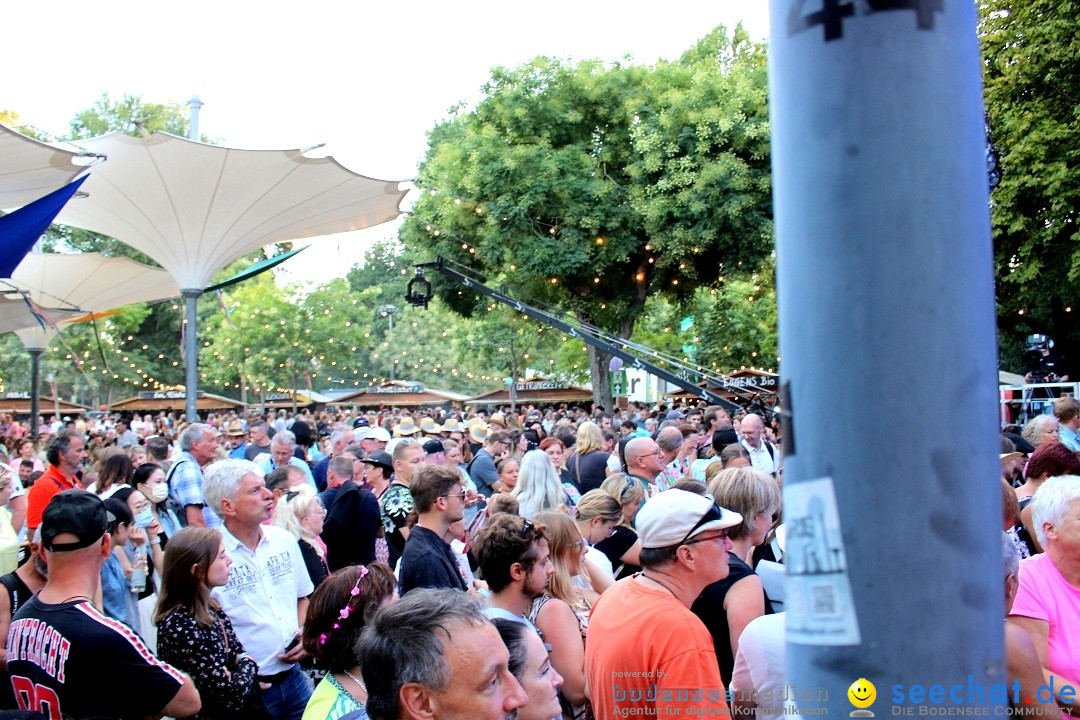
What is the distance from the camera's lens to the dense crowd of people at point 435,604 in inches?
125

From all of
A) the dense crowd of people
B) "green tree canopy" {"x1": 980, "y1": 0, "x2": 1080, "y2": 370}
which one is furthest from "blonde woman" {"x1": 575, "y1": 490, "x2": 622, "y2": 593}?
"green tree canopy" {"x1": 980, "y1": 0, "x2": 1080, "y2": 370}

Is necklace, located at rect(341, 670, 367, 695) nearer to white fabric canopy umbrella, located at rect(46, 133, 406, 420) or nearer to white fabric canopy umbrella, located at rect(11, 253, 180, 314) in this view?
white fabric canopy umbrella, located at rect(46, 133, 406, 420)

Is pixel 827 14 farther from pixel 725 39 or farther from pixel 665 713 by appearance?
pixel 725 39

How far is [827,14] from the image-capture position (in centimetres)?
114

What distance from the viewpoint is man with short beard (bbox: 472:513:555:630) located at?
14.4 ft

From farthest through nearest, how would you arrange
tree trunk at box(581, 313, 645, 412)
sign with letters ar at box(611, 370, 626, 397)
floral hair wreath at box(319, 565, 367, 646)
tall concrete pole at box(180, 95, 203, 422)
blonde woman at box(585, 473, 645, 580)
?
sign with letters ar at box(611, 370, 626, 397), tree trunk at box(581, 313, 645, 412), tall concrete pole at box(180, 95, 203, 422), blonde woman at box(585, 473, 645, 580), floral hair wreath at box(319, 565, 367, 646)

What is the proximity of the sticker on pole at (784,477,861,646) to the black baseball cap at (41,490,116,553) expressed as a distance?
10.5 ft

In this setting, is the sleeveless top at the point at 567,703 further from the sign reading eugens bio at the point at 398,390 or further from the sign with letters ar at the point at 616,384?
the sign reading eugens bio at the point at 398,390

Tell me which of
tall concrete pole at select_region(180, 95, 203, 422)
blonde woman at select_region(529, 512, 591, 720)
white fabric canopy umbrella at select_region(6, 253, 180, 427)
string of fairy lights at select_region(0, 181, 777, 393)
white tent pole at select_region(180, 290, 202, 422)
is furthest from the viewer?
string of fairy lights at select_region(0, 181, 777, 393)

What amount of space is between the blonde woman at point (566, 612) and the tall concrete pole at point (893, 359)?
3.28 m

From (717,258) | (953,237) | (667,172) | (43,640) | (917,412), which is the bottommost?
(43,640)

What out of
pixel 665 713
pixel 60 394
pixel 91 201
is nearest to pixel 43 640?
pixel 665 713

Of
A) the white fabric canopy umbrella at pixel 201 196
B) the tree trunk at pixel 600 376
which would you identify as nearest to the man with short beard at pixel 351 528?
the white fabric canopy umbrella at pixel 201 196

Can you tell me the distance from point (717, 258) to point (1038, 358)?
41.1 feet
